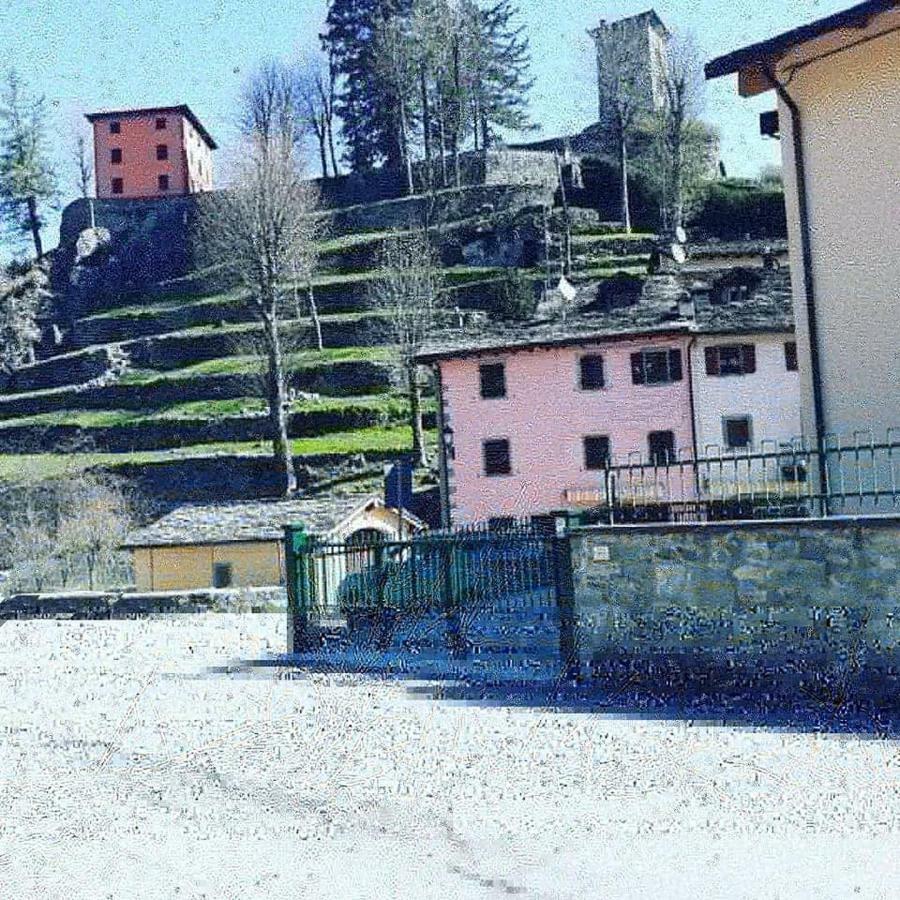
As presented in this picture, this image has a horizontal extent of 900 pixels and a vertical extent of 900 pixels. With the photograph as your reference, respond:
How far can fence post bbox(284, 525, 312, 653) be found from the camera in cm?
1559

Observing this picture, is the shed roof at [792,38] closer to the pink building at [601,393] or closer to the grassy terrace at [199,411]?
the pink building at [601,393]

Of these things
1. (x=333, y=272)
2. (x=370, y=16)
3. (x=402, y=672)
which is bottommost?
(x=402, y=672)

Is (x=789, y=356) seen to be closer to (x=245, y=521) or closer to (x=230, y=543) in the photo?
(x=245, y=521)

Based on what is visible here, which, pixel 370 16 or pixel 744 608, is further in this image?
pixel 370 16

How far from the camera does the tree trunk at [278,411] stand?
161ft

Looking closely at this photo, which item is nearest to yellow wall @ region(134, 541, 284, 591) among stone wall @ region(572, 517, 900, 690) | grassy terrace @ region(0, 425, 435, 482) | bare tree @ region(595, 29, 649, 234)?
grassy terrace @ region(0, 425, 435, 482)

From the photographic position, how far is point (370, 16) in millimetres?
80875

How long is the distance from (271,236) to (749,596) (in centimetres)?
4394

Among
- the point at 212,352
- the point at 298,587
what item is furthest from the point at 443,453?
the point at 212,352

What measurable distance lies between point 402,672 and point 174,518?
25278 millimetres

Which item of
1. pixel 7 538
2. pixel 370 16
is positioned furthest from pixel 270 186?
pixel 370 16

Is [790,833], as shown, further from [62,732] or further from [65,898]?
[62,732]

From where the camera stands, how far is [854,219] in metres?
13.6

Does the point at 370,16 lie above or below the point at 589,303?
above
